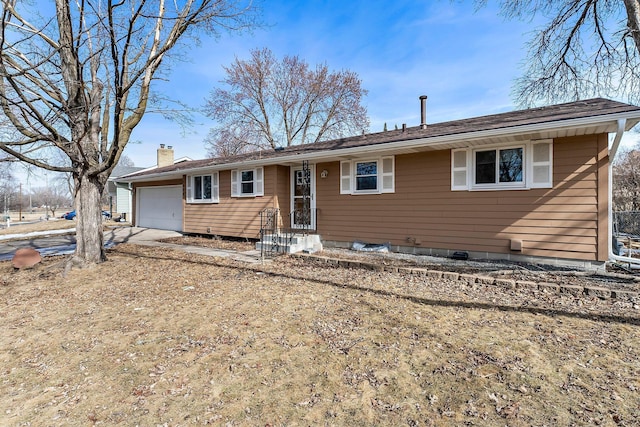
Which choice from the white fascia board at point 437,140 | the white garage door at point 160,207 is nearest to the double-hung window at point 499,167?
the white fascia board at point 437,140

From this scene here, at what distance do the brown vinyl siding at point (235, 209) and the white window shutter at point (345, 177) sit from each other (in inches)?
85.9

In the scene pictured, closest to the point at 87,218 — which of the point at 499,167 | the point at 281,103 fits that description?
the point at 499,167

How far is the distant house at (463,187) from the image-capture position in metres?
6.32

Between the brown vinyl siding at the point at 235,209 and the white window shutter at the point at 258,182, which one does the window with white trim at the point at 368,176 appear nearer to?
the brown vinyl siding at the point at 235,209

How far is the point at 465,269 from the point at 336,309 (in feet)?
10.9

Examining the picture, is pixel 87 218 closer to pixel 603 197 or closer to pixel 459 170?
pixel 459 170

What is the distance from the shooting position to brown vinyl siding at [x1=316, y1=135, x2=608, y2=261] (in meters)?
6.35

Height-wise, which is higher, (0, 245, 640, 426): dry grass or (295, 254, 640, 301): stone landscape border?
(295, 254, 640, 301): stone landscape border

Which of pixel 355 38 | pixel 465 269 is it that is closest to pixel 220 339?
pixel 465 269

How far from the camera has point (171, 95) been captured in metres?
7.44

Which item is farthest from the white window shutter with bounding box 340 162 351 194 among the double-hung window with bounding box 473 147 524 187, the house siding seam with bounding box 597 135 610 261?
the house siding seam with bounding box 597 135 610 261

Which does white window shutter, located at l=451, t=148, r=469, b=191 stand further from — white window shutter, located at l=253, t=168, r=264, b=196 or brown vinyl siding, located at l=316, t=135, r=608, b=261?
white window shutter, located at l=253, t=168, r=264, b=196

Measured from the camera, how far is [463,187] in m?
7.69

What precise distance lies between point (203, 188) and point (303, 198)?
5307mm
